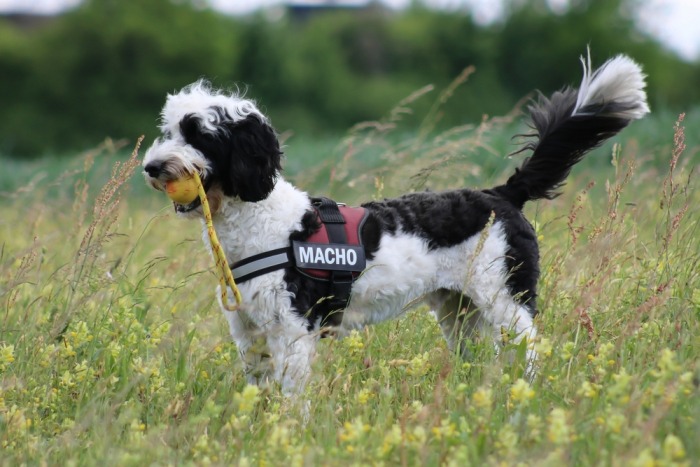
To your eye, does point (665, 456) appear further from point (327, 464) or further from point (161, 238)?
point (161, 238)

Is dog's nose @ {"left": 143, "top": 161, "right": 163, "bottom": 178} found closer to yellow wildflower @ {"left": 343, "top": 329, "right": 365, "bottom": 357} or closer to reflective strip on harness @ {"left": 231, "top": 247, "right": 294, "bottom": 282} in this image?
reflective strip on harness @ {"left": 231, "top": 247, "right": 294, "bottom": 282}

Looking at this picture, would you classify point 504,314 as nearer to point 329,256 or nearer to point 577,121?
point 329,256

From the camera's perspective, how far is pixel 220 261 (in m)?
4.05

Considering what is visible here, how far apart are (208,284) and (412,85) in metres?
53.1

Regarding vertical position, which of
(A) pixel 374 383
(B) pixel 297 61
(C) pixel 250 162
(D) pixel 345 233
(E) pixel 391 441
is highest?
(B) pixel 297 61

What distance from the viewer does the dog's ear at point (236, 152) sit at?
162 inches

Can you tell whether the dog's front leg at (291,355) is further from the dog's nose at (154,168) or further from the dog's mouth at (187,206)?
the dog's nose at (154,168)

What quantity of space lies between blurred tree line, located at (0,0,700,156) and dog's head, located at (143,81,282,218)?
36242 mm

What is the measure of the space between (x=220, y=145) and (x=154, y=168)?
13.7 inches

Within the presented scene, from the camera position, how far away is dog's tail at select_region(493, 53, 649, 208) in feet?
15.1

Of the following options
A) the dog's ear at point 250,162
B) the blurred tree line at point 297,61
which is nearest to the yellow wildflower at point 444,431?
the dog's ear at point 250,162

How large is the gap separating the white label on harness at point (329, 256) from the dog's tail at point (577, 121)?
0.95 meters

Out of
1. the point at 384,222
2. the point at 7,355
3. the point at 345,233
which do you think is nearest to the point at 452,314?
the point at 384,222

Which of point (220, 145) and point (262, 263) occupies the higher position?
point (220, 145)
